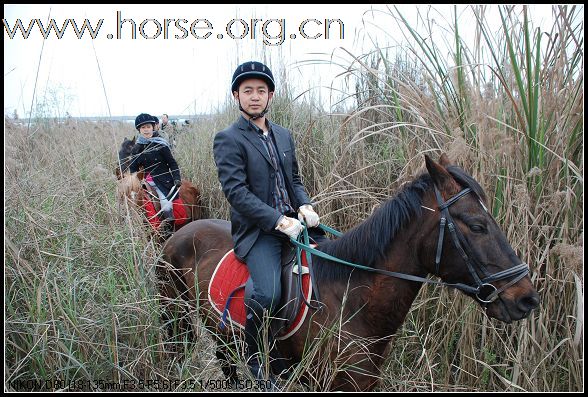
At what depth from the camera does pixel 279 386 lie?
2.53 m

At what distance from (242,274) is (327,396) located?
940 millimetres

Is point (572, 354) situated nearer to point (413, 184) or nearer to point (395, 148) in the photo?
point (413, 184)

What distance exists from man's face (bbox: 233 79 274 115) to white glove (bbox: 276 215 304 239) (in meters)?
0.76

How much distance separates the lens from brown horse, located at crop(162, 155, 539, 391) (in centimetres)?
Answer: 231

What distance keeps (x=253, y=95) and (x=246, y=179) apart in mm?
536

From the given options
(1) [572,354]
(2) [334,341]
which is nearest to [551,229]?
(1) [572,354]

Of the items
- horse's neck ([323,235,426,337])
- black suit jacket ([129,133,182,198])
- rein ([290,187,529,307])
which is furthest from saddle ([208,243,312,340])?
black suit jacket ([129,133,182,198])

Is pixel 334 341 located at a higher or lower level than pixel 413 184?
lower

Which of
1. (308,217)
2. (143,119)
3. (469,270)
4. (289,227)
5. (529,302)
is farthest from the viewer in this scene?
(143,119)

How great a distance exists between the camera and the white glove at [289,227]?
2.74m

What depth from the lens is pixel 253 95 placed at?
3041mm

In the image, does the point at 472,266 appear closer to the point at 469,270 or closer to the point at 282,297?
the point at 469,270

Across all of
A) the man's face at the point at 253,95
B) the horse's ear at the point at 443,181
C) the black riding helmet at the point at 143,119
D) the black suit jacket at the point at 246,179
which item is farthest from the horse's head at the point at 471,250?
the black riding helmet at the point at 143,119

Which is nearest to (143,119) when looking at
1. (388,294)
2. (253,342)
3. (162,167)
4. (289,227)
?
(162,167)
